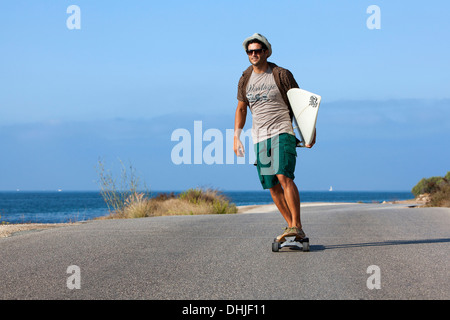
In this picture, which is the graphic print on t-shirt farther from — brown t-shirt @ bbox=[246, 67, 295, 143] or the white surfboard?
the white surfboard

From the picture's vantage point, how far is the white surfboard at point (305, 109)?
6621mm

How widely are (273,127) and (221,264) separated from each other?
6.26ft

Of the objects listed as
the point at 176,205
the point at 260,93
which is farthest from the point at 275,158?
the point at 176,205

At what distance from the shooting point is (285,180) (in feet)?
22.0

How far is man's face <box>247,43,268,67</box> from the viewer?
6.80 meters

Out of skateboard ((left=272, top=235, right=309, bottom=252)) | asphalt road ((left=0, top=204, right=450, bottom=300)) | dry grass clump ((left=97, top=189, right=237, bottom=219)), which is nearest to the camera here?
asphalt road ((left=0, top=204, right=450, bottom=300))

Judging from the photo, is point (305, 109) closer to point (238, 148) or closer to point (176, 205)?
point (238, 148)

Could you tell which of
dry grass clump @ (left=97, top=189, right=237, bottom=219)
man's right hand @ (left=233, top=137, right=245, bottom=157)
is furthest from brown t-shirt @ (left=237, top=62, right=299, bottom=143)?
dry grass clump @ (left=97, top=189, right=237, bottom=219)

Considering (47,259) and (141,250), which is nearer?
(47,259)

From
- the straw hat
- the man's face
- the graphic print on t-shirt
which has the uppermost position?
the straw hat

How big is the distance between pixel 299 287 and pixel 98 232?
17.1ft

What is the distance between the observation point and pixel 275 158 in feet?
Result: 21.8
